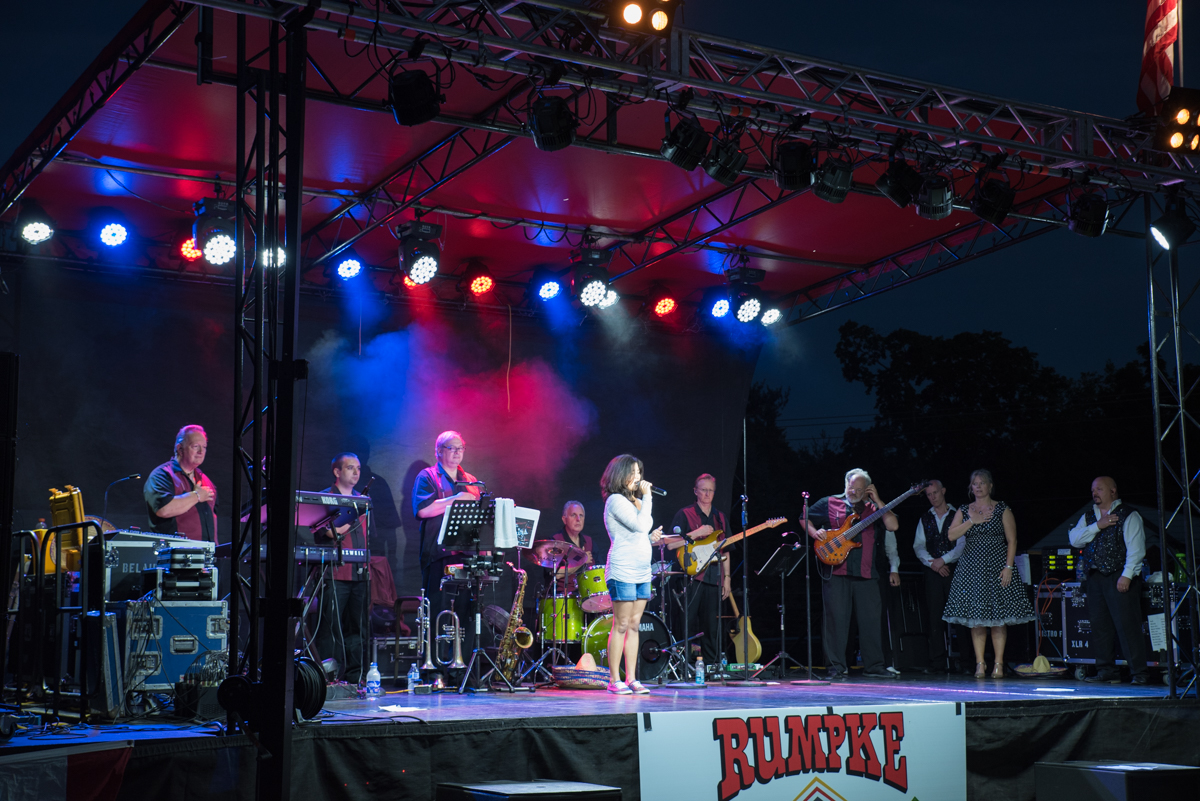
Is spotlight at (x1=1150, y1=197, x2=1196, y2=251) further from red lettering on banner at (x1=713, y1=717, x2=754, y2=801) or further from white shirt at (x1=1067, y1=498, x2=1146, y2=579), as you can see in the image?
red lettering on banner at (x1=713, y1=717, x2=754, y2=801)

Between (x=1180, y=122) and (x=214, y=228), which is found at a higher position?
(x=1180, y=122)

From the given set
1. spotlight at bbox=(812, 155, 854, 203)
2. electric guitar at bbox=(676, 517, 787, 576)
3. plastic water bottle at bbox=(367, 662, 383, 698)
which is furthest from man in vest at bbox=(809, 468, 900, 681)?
plastic water bottle at bbox=(367, 662, 383, 698)

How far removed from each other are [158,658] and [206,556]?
682mm

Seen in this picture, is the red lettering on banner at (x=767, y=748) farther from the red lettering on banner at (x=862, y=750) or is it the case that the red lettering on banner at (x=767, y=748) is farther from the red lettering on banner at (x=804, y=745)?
the red lettering on banner at (x=862, y=750)

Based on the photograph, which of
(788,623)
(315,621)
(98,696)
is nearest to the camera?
(98,696)

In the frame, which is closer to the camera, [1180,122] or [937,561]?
[1180,122]

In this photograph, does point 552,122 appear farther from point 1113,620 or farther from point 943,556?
point 1113,620

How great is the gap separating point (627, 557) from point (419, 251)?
405 centimetres

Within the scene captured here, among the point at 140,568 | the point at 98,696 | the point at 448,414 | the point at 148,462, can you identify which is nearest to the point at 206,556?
the point at 140,568

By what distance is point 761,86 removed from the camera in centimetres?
786

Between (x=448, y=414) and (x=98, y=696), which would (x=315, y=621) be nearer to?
(x=98, y=696)

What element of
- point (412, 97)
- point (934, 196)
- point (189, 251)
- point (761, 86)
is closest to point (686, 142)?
point (761, 86)

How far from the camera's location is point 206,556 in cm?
695

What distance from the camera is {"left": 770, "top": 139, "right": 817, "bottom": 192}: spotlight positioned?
Answer: 329 inches
